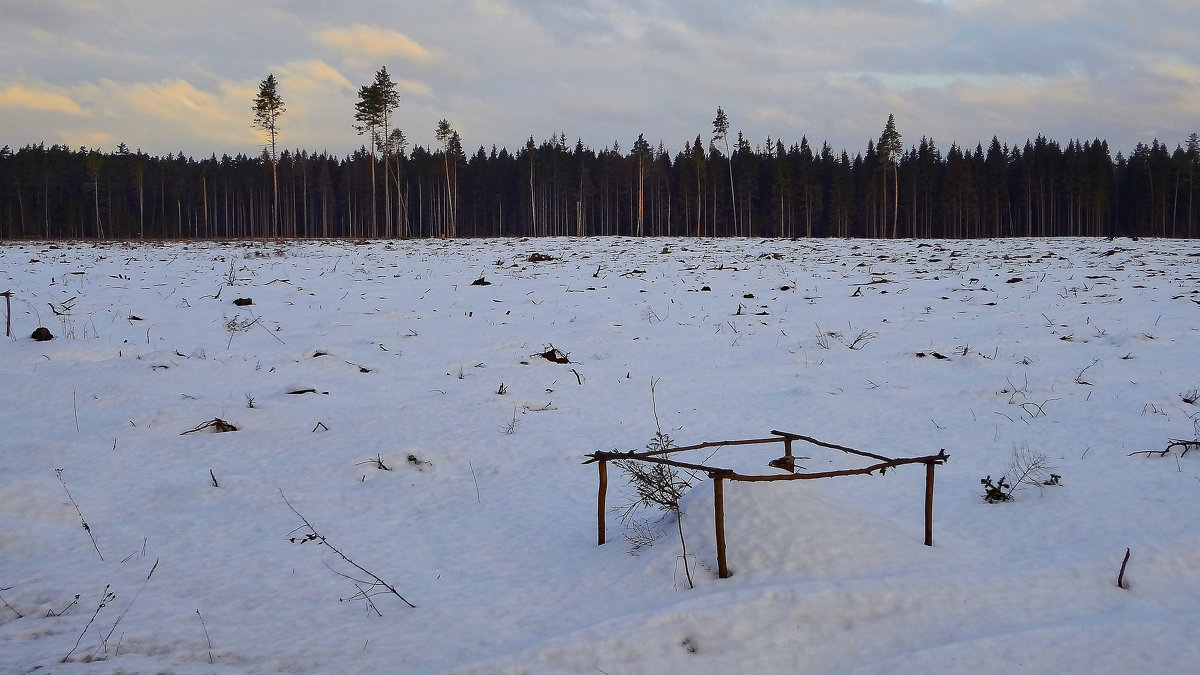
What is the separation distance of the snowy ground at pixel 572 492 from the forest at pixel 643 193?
50.0m

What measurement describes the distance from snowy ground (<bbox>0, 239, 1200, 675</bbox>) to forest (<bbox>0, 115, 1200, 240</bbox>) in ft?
164

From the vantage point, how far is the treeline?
62.4 m

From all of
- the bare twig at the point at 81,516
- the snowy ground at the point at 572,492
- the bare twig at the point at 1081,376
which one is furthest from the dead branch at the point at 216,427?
the bare twig at the point at 1081,376

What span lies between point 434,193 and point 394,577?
239ft

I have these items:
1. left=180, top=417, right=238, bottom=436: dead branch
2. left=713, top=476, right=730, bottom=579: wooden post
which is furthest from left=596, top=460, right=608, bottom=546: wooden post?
left=180, top=417, right=238, bottom=436: dead branch

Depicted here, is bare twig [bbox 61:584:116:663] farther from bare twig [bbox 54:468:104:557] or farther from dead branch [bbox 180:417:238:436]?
dead branch [bbox 180:417:238:436]

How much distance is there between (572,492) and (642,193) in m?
57.2

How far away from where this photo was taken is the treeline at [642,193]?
2456 inches

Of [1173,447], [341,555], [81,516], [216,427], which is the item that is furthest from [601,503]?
[1173,447]

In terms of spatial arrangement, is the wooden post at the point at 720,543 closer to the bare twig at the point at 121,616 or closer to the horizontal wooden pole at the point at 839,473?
the horizontal wooden pole at the point at 839,473

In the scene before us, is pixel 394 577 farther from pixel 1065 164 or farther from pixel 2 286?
pixel 1065 164

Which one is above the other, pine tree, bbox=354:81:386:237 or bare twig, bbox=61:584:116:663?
pine tree, bbox=354:81:386:237

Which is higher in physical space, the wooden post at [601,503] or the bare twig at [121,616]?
the wooden post at [601,503]

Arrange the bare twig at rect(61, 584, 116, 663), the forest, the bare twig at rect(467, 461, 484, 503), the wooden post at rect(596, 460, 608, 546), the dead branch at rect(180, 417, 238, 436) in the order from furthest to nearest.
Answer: the forest, the dead branch at rect(180, 417, 238, 436), the bare twig at rect(467, 461, 484, 503), the wooden post at rect(596, 460, 608, 546), the bare twig at rect(61, 584, 116, 663)
